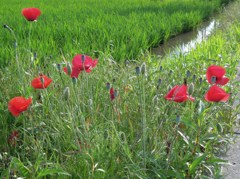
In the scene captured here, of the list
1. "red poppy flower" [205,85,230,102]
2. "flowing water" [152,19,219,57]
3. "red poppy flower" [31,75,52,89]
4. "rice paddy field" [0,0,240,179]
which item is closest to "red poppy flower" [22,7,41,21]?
"rice paddy field" [0,0,240,179]

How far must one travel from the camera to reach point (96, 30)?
5121 mm

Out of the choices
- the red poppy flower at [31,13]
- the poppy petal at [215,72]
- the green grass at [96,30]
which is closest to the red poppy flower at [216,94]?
the poppy petal at [215,72]

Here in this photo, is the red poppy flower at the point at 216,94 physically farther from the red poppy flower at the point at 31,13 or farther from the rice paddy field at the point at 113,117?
the red poppy flower at the point at 31,13

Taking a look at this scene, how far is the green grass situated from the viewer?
4094mm

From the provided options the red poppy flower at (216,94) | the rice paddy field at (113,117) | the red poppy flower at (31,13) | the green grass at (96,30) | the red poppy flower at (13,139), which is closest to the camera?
the red poppy flower at (216,94)

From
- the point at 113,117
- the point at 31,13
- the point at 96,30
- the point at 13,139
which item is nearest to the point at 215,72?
the point at 113,117

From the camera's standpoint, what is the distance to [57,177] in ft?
5.32

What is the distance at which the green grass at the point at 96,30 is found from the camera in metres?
4.09

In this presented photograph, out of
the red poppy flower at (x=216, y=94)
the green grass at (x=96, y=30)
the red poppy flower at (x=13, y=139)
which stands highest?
the red poppy flower at (x=216, y=94)

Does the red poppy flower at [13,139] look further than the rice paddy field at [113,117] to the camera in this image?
Yes

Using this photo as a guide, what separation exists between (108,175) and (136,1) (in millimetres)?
8025

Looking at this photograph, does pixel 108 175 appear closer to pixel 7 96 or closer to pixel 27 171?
pixel 27 171

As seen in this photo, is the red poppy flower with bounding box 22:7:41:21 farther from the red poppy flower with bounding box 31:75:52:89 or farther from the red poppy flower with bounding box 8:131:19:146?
the red poppy flower with bounding box 31:75:52:89

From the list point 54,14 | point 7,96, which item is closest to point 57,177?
point 7,96
